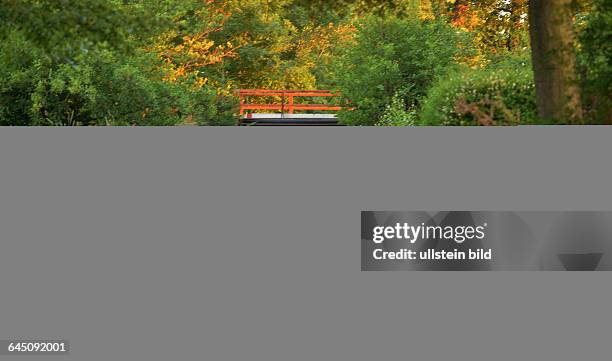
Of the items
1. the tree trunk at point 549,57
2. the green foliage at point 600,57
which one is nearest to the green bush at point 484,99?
the tree trunk at point 549,57

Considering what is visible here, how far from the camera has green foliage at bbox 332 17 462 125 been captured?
26250mm

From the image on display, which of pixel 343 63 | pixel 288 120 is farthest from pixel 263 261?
pixel 288 120

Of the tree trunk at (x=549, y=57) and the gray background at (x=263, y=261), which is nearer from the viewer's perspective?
the gray background at (x=263, y=261)

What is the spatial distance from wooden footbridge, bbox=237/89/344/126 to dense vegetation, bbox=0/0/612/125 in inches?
58.4

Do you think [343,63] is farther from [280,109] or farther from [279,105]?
[280,109]

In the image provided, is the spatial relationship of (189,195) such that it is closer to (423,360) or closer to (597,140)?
(423,360)

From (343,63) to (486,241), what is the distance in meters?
18.6

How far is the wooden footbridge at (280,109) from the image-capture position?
36312mm

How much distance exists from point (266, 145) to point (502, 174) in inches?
81.6

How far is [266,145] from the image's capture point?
10.1 m

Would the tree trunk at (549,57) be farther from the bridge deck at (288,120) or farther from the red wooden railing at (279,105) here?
the red wooden railing at (279,105)

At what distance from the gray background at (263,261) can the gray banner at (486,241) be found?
9 cm

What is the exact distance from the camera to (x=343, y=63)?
92.2 ft

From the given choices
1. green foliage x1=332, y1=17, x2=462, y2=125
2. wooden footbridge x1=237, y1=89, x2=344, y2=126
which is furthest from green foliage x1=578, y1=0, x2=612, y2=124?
wooden footbridge x1=237, y1=89, x2=344, y2=126
